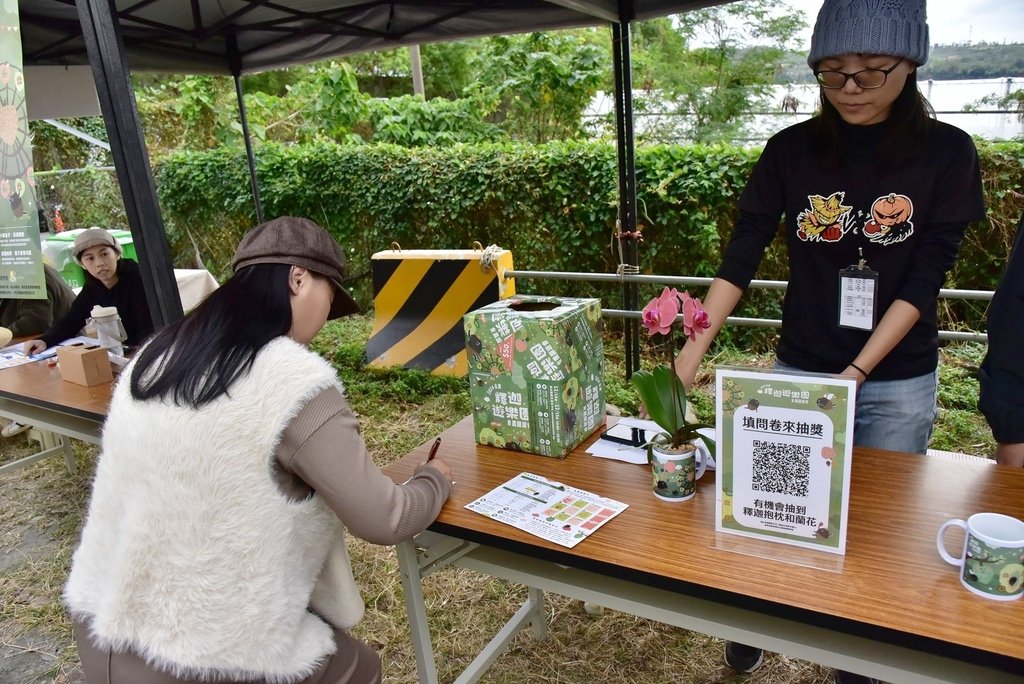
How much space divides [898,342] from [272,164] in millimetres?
6359

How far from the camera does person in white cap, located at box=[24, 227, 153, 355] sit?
10.1 feet

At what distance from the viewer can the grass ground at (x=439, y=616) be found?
1981 millimetres

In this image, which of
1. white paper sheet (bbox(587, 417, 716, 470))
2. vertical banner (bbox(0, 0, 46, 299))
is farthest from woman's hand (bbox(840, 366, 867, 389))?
vertical banner (bbox(0, 0, 46, 299))

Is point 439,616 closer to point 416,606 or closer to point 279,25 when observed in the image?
point 416,606

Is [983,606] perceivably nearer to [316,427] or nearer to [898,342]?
[898,342]

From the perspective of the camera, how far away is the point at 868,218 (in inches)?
55.8

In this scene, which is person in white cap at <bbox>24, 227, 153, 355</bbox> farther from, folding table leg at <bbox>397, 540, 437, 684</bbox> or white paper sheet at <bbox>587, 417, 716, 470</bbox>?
white paper sheet at <bbox>587, 417, 716, 470</bbox>

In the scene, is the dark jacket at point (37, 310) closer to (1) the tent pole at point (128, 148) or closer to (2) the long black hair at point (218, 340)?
(1) the tent pole at point (128, 148)

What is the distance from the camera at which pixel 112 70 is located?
6.06 feet

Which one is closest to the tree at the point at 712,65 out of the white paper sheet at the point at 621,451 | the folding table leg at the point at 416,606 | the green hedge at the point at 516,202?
the green hedge at the point at 516,202

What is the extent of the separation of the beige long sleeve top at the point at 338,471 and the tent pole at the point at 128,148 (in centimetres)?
126

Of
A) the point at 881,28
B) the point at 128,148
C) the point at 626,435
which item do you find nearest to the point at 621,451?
the point at 626,435

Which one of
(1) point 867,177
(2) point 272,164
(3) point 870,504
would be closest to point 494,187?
(2) point 272,164

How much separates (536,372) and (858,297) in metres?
0.72
